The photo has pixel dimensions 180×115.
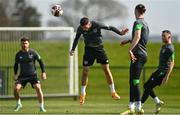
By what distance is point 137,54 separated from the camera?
18.0 metres

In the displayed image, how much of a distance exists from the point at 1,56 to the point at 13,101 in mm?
2582

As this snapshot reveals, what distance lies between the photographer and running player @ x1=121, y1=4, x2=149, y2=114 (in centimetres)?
1767

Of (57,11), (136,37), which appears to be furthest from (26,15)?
(136,37)

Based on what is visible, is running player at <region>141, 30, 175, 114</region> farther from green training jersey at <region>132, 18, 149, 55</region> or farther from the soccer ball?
the soccer ball

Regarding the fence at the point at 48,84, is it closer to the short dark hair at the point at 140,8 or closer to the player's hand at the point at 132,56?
the player's hand at the point at 132,56

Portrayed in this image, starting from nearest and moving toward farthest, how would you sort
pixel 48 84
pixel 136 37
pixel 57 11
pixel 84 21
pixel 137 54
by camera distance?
pixel 136 37
pixel 137 54
pixel 84 21
pixel 57 11
pixel 48 84

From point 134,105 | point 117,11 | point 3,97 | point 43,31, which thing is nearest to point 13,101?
point 3,97

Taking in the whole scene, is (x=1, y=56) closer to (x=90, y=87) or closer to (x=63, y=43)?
(x=63, y=43)

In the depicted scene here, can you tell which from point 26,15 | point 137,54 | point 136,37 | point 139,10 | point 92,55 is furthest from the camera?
point 26,15

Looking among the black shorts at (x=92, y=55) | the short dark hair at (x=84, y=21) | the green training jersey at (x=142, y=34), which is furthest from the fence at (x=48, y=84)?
the green training jersey at (x=142, y=34)

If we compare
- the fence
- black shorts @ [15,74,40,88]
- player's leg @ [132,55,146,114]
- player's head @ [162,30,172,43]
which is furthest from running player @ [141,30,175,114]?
the fence

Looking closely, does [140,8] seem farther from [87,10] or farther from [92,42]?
[87,10]

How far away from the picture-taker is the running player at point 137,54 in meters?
17.7

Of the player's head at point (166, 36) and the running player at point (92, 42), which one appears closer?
the running player at point (92, 42)
